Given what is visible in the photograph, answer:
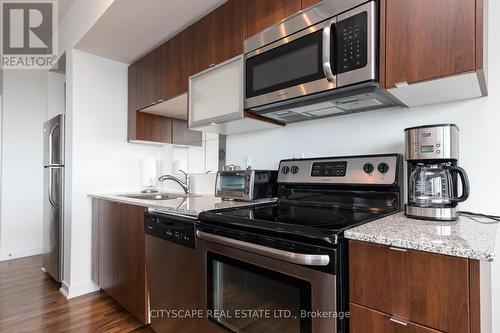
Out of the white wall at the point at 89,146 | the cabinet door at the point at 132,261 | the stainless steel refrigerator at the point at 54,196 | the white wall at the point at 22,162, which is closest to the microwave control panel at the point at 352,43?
the cabinet door at the point at 132,261

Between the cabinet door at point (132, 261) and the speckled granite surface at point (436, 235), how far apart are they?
153cm

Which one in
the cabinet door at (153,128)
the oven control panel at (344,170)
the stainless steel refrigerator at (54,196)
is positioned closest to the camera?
the oven control panel at (344,170)

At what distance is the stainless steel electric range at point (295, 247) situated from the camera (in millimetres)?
897

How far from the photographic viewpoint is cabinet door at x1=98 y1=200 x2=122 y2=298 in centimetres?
219

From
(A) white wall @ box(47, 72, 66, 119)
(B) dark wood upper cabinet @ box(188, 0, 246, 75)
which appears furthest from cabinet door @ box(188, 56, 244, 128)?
(A) white wall @ box(47, 72, 66, 119)

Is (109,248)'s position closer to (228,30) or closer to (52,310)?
(52,310)

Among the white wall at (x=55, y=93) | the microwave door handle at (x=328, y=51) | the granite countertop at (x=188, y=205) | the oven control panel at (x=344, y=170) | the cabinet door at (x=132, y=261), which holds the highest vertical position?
the white wall at (x=55, y=93)

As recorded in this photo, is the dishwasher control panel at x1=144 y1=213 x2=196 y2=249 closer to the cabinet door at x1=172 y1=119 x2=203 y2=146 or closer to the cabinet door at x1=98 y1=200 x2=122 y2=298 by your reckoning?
the cabinet door at x1=98 y1=200 x2=122 y2=298

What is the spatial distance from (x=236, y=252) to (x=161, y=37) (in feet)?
6.57

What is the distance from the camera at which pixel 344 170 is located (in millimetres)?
1433

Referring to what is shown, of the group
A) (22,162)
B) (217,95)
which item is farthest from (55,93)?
(217,95)

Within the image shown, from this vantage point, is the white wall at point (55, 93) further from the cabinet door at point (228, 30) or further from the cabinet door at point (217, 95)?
the cabinet door at point (228, 30)

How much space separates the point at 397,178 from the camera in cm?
126

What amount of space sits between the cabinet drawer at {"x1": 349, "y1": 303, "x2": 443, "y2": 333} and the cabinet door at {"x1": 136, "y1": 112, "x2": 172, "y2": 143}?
2527 mm
